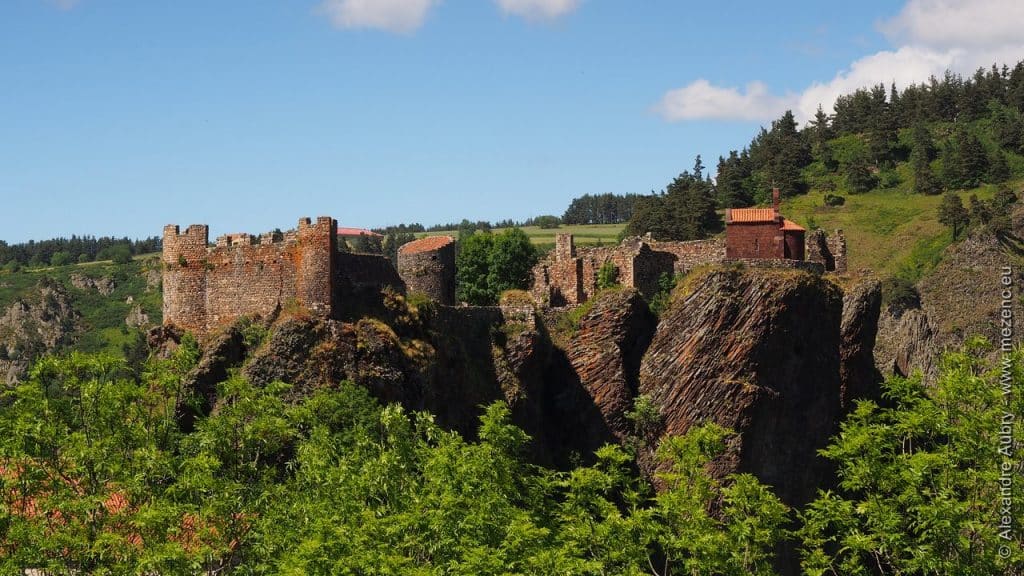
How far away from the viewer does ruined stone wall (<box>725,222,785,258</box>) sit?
73.4m

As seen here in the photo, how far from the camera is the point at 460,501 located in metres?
39.5

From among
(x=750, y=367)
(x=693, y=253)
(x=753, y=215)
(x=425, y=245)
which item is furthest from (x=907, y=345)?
(x=425, y=245)

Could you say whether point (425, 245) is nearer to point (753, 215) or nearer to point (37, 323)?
point (753, 215)

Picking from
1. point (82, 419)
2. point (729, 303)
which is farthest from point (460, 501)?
point (729, 303)

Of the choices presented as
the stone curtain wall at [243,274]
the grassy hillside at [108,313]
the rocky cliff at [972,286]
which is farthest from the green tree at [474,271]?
the grassy hillside at [108,313]

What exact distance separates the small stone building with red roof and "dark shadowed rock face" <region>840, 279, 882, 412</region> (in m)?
4.69

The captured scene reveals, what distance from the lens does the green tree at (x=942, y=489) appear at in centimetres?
3744

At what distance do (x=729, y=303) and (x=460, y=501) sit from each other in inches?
1263

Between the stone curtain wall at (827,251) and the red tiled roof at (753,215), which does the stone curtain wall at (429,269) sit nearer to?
the red tiled roof at (753,215)

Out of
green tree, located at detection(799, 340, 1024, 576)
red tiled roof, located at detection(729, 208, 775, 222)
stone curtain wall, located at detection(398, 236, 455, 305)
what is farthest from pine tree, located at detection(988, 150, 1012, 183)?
green tree, located at detection(799, 340, 1024, 576)

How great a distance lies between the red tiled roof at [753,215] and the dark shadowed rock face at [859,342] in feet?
22.5

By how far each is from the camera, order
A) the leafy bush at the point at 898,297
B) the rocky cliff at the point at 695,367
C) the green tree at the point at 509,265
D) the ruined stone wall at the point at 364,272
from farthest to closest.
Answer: the leafy bush at the point at 898,297 → the green tree at the point at 509,265 → the rocky cliff at the point at 695,367 → the ruined stone wall at the point at 364,272

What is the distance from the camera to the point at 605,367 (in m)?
67.8

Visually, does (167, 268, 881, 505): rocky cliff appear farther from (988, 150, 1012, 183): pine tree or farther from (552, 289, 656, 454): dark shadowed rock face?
(988, 150, 1012, 183): pine tree
